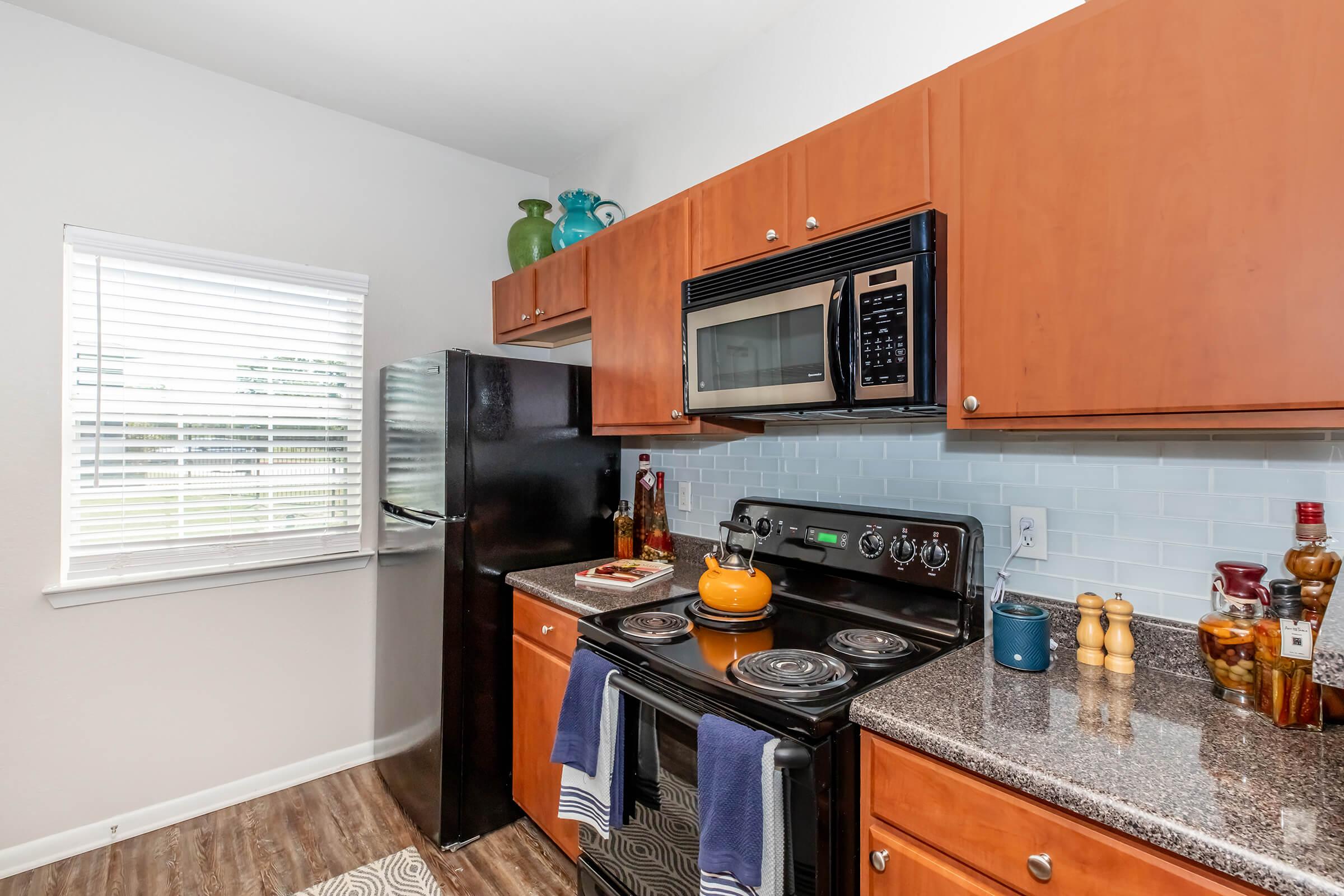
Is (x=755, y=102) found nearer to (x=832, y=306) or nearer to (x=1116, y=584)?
(x=832, y=306)

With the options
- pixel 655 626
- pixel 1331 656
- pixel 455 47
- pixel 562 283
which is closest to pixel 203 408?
pixel 562 283

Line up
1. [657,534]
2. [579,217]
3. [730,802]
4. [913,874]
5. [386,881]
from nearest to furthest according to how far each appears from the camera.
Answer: [913,874], [730,802], [386,881], [657,534], [579,217]

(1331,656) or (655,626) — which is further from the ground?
(1331,656)

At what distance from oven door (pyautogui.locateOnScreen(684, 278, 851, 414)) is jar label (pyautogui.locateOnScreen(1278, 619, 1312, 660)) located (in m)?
0.81

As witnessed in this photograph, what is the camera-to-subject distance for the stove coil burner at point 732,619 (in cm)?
162

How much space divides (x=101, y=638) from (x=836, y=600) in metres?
2.41

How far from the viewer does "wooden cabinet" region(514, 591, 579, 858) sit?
1.90m

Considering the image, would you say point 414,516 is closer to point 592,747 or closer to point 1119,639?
point 592,747

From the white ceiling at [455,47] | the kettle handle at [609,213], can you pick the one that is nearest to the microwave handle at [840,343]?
the white ceiling at [455,47]

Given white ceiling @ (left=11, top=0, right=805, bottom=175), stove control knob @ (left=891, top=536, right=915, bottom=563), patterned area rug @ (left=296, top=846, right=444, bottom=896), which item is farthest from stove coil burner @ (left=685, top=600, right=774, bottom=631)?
white ceiling @ (left=11, top=0, right=805, bottom=175)

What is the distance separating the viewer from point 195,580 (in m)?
2.27

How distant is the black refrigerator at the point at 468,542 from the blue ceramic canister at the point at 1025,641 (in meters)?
1.53

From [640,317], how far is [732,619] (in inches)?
39.4

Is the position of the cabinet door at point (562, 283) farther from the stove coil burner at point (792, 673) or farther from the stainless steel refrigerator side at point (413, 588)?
the stove coil burner at point (792, 673)
